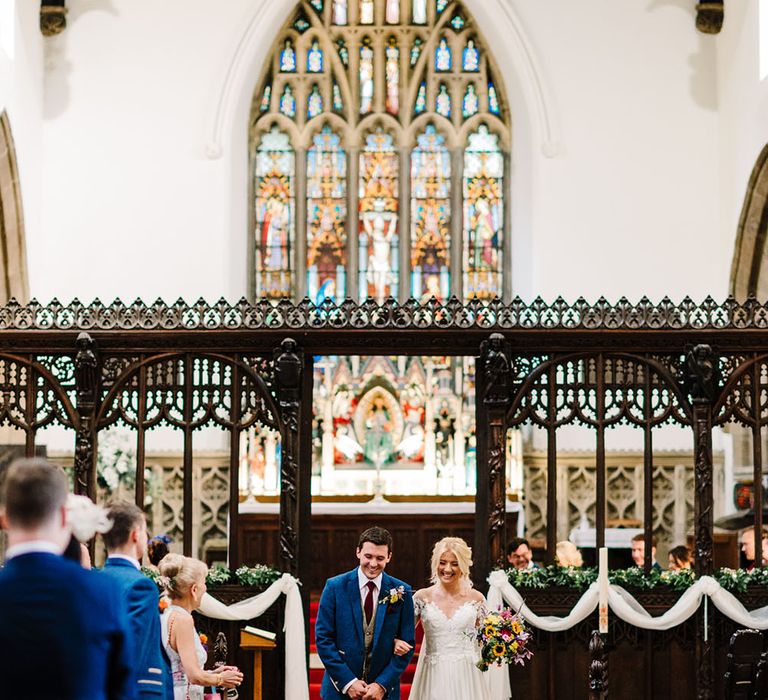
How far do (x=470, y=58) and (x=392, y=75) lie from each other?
92 centimetres

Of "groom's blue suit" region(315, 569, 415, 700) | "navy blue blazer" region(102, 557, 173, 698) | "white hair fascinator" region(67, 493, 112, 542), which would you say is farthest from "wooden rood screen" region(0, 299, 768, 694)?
"white hair fascinator" region(67, 493, 112, 542)

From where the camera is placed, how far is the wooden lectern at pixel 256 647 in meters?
8.22

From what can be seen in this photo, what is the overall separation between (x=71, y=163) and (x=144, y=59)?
4.53 feet

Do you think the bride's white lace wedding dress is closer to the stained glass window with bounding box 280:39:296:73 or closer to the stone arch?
the stone arch

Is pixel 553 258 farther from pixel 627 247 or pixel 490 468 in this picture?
pixel 490 468

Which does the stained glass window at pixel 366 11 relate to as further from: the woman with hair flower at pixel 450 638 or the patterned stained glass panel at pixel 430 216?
the woman with hair flower at pixel 450 638

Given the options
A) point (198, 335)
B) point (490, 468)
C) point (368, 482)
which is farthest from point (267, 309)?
point (368, 482)

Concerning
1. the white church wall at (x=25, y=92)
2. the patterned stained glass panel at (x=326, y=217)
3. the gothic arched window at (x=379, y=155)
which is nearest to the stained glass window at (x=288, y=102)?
the gothic arched window at (x=379, y=155)

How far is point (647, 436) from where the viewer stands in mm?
8867

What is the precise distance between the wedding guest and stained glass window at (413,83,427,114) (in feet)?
33.1

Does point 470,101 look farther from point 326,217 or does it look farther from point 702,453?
point 702,453

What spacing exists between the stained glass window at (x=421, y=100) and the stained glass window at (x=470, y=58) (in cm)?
51

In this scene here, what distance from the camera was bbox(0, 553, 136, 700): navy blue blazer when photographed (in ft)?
11.1

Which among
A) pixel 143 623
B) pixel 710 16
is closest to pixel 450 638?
pixel 143 623
